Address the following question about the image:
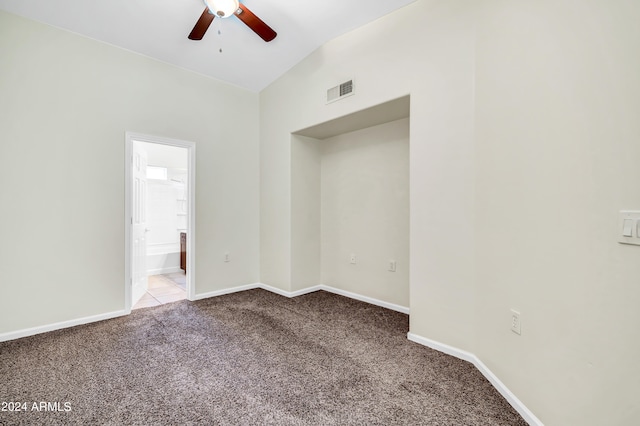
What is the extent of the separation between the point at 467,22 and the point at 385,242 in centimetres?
226

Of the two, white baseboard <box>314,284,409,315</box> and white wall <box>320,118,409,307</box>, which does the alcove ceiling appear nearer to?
white wall <box>320,118,409,307</box>

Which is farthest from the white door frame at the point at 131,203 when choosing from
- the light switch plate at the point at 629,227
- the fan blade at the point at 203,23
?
the light switch plate at the point at 629,227

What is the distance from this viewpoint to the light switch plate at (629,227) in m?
1.06

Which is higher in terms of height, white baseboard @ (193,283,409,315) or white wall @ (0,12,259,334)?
white wall @ (0,12,259,334)

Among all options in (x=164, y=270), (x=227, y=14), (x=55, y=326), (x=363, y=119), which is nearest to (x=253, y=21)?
(x=227, y=14)

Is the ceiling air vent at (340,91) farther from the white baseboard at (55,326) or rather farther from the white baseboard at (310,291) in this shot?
the white baseboard at (55,326)

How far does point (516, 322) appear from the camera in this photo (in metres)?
1.69

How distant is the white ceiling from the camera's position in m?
2.53

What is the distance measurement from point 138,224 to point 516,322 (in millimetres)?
3975

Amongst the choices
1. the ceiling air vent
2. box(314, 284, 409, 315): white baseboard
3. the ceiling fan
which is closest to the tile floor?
box(314, 284, 409, 315): white baseboard

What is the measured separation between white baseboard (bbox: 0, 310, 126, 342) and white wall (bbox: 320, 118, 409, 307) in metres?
2.61

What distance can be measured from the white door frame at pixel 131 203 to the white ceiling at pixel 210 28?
0.98 metres

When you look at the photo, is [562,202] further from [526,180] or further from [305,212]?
[305,212]

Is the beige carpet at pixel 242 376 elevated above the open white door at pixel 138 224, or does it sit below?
below
